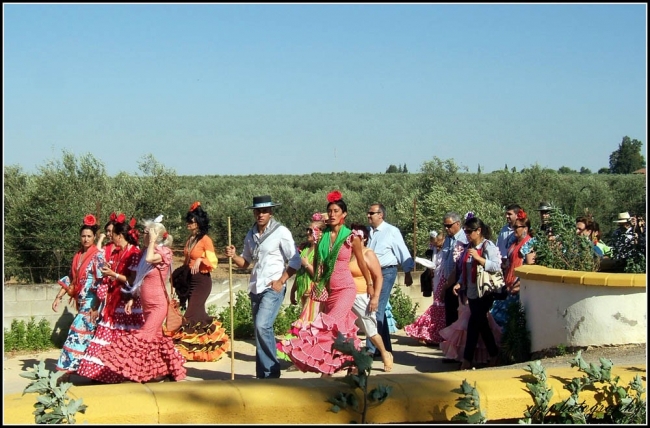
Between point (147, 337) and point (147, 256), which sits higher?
point (147, 256)

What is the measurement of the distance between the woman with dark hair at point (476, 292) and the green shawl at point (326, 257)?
1840mm

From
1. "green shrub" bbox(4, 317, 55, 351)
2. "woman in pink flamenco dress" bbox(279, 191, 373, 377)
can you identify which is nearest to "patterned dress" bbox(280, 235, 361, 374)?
"woman in pink flamenco dress" bbox(279, 191, 373, 377)

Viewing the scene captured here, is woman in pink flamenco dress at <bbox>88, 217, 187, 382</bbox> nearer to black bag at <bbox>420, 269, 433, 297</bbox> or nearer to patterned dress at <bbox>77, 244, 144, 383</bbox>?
patterned dress at <bbox>77, 244, 144, 383</bbox>

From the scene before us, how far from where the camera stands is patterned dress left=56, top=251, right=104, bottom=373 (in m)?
9.84

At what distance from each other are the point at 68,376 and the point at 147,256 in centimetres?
195

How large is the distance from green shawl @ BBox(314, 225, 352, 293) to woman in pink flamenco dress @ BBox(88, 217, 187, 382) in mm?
1552

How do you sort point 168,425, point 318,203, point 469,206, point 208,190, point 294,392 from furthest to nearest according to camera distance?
point 208,190
point 318,203
point 469,206
point 294,392
point 168,425

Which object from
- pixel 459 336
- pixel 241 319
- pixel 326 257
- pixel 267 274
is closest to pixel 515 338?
pixel 459 336

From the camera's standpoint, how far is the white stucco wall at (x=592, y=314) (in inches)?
337

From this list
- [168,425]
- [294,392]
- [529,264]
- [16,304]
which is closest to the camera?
[168,425]

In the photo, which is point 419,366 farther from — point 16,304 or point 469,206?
point 469,206

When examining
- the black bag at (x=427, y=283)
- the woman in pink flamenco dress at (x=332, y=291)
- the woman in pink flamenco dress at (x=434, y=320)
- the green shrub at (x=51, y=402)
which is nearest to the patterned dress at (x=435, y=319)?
the woman in pink flamenco dress at (x=434, y=320)

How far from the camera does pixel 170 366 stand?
8938 millimetres

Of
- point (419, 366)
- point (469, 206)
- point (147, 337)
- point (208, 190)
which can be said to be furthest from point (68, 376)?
point (208, 190)
